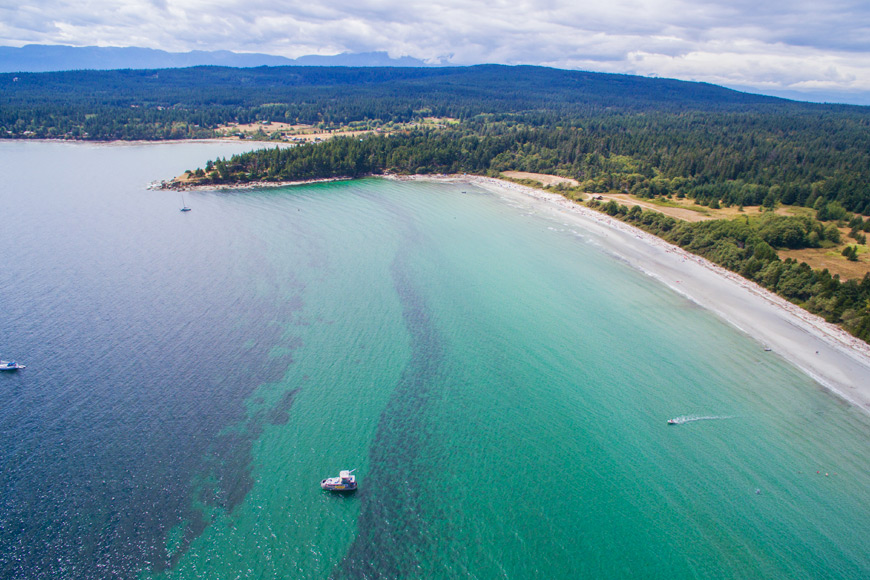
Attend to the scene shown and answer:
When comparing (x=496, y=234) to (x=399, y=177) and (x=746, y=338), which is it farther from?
(x=399, y=177)

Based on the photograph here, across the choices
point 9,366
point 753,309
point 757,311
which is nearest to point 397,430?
point 9,366

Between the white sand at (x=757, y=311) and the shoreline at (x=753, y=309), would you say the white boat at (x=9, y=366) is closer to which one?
the white sand at (x=757, y=311)

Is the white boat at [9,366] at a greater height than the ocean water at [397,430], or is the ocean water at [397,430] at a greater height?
the white boat at [9,366]

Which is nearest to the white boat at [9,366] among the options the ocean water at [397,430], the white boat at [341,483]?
the ocean water at [397,430]

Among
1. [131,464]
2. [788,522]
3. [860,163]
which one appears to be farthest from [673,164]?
[131,464]

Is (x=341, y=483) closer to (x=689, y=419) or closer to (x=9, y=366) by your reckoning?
(x=689, y=419)

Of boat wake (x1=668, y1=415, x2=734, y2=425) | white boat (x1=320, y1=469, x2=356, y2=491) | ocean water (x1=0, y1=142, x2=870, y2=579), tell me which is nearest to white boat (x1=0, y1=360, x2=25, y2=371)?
ocean water (x1=0, y1=142, x2=870, y2=579)
